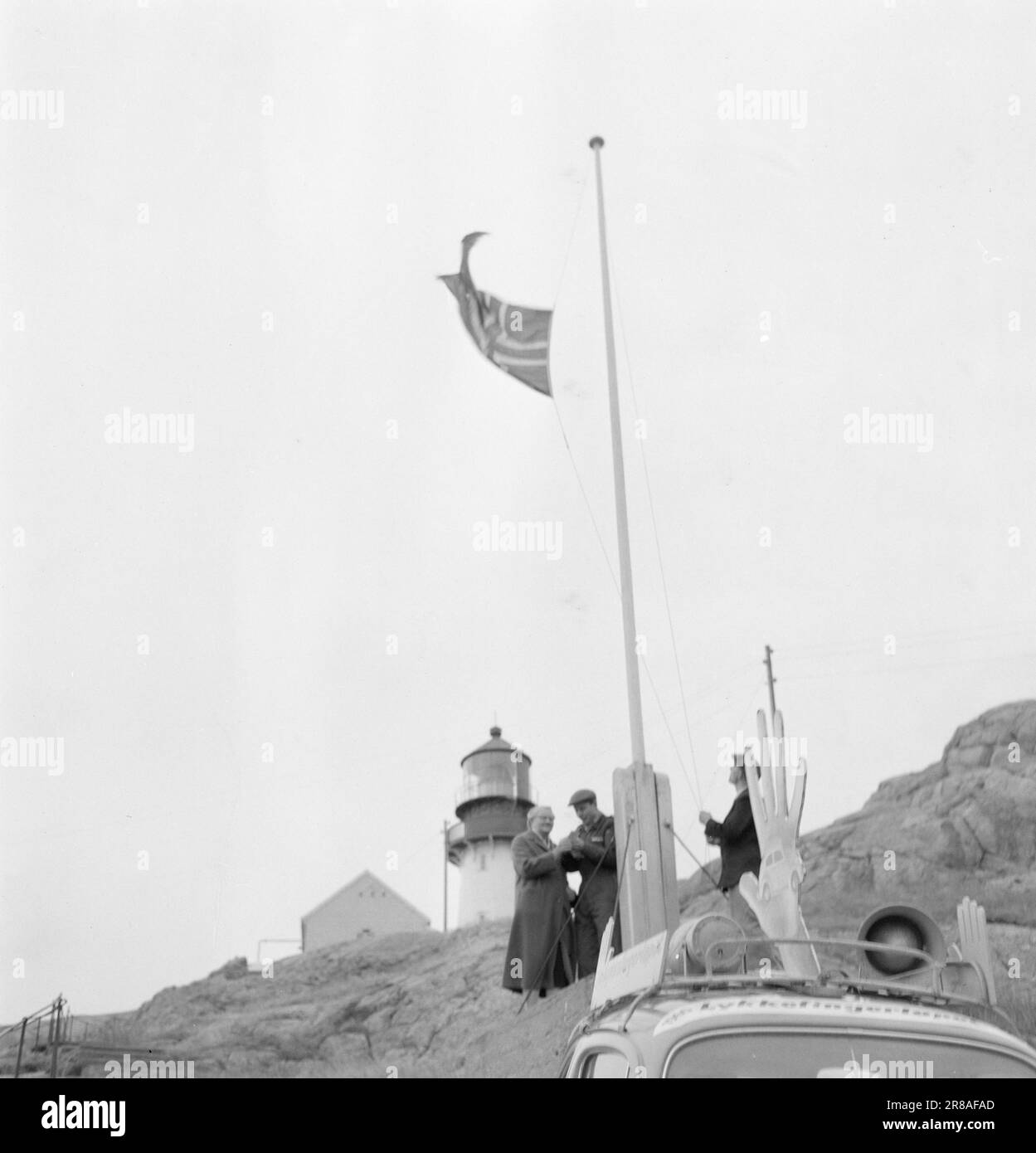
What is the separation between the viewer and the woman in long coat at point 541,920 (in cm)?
1026

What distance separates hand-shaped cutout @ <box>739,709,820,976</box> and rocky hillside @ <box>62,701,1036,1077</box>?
343cm

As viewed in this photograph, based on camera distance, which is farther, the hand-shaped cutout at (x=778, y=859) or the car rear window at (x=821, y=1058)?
the hand-shaped cutout at (x=778, y=859)

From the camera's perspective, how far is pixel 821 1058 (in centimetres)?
414

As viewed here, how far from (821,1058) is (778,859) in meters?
2.93

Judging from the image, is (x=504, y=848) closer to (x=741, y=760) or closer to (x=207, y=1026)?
(x=207, y=1026)

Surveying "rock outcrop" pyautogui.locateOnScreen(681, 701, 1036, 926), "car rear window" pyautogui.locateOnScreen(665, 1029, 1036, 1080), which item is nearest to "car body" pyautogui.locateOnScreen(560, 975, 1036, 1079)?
"car rear window" pyautogui.locateOnScreen(665, 1029, 1036, 1080)

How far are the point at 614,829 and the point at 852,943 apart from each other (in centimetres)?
583

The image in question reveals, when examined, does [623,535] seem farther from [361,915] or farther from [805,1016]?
[361,915]

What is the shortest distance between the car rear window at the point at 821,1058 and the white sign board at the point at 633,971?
2.00 ft

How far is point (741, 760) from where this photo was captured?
1001 centimetres

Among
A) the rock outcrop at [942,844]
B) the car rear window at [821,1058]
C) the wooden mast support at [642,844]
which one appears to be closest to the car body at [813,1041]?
the car rear window at [821,1058]

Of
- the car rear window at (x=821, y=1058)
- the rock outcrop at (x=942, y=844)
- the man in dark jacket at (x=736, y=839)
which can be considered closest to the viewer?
the car rear window at (x=821, y=1058)

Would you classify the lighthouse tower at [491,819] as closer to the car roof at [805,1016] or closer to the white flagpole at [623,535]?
the white flagpole at [623,535]
